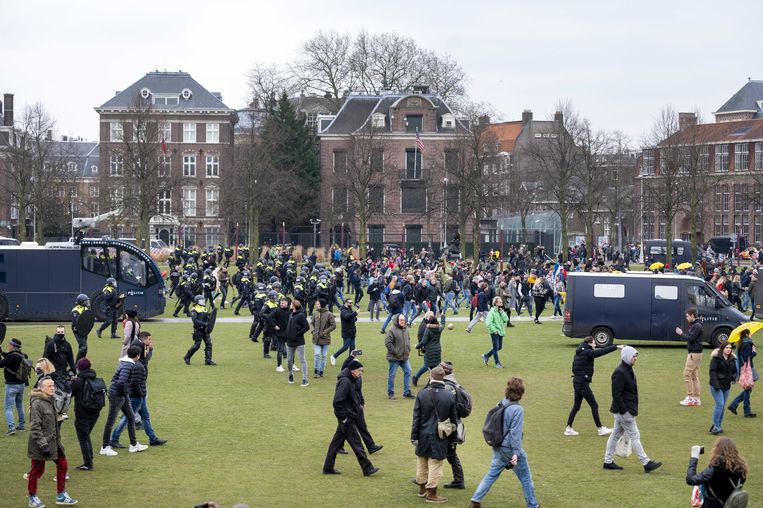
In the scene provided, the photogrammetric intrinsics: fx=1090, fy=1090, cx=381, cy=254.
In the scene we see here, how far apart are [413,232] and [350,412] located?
73.4 meters

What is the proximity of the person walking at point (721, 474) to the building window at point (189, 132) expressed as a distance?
300ft

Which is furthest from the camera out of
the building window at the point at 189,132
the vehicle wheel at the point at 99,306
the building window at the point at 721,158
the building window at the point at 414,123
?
the building window at the point at 189,132

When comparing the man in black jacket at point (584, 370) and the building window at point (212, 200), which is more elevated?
the building window at point (212, 200)

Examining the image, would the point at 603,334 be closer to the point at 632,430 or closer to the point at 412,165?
the point at 632,430

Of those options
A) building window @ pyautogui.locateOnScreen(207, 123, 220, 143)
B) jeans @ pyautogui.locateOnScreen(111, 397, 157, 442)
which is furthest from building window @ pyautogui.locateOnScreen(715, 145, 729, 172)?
jeans @ pyautogui.locateOnScreen(111, 397, 157, 442)

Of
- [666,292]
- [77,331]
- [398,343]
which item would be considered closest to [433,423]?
[398,343]

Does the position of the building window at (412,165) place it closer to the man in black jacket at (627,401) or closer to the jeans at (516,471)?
the man in black jacket at (627,401)

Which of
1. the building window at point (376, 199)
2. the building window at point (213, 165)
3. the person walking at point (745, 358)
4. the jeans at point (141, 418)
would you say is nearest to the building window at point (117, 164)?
the building window at point (376, 199)

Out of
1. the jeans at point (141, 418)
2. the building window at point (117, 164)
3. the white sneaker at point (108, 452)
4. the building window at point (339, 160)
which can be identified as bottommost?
the white sneaker at point (108, 452)

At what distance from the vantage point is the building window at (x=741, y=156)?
315 ft

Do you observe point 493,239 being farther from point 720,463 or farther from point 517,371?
point 720,463

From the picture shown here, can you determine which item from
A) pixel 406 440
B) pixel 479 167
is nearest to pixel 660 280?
pixel 406 440

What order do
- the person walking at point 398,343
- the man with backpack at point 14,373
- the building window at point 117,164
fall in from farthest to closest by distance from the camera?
the building window at point 117,164
the person walking at point 398,343
the man with backpack at point 14,373

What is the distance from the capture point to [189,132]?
98.9m
